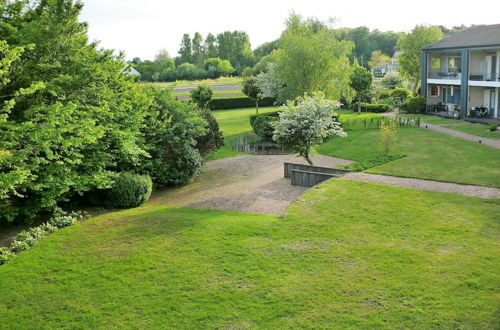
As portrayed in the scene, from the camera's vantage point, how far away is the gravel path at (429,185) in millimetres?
15219

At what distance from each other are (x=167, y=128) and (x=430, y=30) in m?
37.5

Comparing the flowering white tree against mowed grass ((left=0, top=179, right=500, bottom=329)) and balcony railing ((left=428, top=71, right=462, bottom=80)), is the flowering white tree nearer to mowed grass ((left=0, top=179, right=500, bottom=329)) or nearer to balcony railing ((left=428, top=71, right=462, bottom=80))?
mowed grass ((left=0, top=179, right=500, bottom=329))

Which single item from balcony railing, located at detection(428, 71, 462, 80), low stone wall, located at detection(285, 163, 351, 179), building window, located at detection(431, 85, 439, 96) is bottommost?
low stone wall, located at detection(285, 163, 351, 179)

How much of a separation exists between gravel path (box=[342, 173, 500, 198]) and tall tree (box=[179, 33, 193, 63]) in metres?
101

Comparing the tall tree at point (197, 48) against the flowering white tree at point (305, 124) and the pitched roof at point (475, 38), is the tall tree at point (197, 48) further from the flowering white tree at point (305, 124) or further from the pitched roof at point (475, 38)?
the flowering white tree at point (305, 124)

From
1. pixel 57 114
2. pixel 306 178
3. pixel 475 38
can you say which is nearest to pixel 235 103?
pixel 475 38

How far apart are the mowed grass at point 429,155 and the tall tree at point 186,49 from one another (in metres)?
89.9

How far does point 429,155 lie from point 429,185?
5340mm

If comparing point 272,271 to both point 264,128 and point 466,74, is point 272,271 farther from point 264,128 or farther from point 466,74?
point 466,74

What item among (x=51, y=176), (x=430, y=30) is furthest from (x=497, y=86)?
(x=51, y=176)

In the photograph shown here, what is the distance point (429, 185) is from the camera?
16297mm

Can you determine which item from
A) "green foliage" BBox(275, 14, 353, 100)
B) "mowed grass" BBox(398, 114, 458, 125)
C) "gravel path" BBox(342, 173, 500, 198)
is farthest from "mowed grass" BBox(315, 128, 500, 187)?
"green foliage" BBox(275, 14, 353, 100)

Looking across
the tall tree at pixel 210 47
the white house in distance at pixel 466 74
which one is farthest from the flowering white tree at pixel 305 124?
the tall tree at pixel 210 47

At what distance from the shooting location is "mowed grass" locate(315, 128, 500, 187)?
17.5 meters
